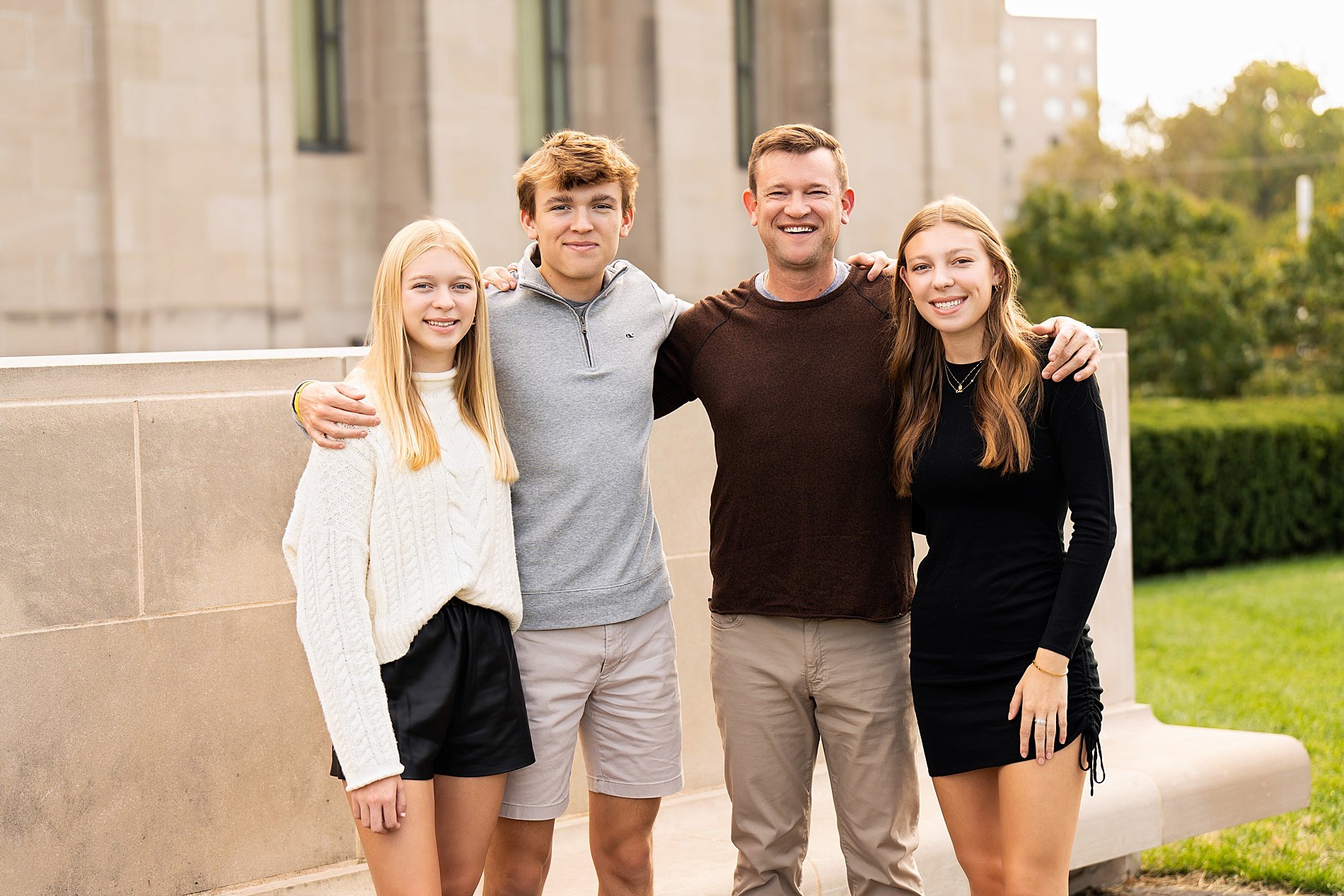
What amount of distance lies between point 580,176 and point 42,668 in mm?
2029

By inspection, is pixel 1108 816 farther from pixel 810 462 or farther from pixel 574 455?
pixel 574 455

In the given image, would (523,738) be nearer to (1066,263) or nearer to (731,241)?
→ (731,241)

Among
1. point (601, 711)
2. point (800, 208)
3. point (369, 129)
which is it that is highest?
point (369, 129)

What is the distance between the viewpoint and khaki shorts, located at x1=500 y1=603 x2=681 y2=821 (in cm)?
352

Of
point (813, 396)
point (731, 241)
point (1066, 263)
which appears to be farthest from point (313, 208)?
point (1066, 263)

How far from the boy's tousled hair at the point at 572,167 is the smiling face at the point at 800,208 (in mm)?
389

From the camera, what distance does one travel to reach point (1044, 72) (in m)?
129

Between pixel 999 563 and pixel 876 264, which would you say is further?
pixel 876 264

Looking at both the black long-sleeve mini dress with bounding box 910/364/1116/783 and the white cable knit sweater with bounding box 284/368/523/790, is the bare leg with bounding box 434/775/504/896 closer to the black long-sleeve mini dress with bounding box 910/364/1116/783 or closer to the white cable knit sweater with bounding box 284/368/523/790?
the white cable knit sweater with bounding box 284/368/523/790

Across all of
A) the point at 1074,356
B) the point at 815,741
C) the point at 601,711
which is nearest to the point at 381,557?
the point at 601,711

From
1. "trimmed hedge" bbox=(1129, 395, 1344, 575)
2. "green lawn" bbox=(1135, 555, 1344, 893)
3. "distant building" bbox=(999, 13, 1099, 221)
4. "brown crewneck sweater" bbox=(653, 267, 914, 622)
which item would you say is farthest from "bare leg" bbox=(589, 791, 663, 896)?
"distant building" bbox=(999, 13, 1099, 221)

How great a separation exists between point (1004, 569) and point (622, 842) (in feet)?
4.02

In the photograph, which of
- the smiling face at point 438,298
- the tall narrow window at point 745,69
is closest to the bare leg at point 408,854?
the smiling face at point 438,298

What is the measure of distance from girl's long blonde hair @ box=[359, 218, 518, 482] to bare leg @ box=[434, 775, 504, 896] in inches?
27.8
